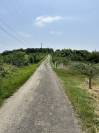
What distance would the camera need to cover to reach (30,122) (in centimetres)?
1028

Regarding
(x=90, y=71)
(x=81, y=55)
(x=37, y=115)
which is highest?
(x=37, y=115)

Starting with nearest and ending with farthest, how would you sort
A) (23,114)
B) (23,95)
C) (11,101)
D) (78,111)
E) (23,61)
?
(23,114) < (78,111) < (11,101) < (23,95) < (23,61)

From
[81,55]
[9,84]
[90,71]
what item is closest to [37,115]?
[9,84]

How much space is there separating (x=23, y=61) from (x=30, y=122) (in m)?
63.7

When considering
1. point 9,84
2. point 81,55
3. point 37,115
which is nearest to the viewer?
point 37,115

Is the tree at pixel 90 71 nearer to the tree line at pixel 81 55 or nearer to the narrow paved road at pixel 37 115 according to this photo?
the narrow paved road at pixel 37 115

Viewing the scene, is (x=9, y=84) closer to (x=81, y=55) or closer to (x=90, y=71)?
(x=90, y=71)

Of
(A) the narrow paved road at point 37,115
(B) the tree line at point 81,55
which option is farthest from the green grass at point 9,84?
(B) the tree line at point 81,55

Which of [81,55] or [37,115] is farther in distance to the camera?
[81,55]

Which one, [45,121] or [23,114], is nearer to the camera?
[45,121]

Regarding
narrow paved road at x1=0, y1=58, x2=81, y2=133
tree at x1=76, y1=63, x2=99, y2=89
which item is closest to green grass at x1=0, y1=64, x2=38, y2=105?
narrow paved road at x1=0, y1=58, x2=81, y2=133

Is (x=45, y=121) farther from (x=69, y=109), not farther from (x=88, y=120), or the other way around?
(x=69, y=109)

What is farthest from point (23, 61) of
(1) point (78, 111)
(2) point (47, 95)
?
(1) point (78, 111)

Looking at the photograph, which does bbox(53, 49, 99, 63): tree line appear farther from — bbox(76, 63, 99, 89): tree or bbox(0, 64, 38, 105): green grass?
bbox(0, 64, 38, 105): green grass
